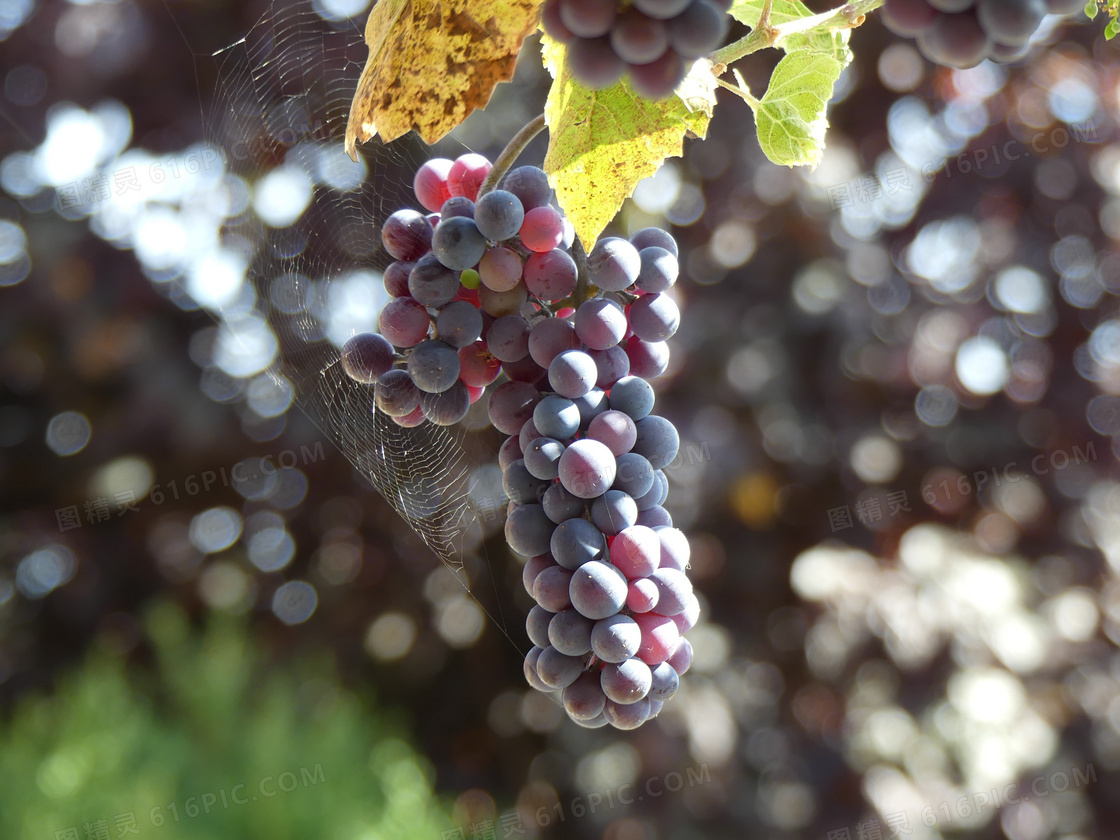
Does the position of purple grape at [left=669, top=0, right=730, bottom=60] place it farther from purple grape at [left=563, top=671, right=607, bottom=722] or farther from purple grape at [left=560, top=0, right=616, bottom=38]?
purple grape at [left=563, top=671, right=607, bottom=722]

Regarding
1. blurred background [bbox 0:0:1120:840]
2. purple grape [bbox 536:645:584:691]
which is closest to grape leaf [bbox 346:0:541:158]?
purple grape [bbox 536:645:584:691]

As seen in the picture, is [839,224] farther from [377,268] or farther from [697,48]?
[697,48]

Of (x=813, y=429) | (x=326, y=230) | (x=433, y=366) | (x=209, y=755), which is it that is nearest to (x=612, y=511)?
(x=433, y=366)

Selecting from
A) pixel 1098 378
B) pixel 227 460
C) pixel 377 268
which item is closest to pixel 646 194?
pixel 377 268

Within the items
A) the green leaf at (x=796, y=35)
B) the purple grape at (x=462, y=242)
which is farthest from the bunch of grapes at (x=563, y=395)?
the green leaf at (x=796, y=35)

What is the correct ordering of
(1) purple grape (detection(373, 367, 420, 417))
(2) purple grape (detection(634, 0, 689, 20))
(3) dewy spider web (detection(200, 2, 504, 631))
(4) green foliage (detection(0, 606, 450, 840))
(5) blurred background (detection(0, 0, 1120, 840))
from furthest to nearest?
(4) green foliage (detection(0, 606, 450, 840)) → (5) blurred background (detection(0, 0, 1120, 840)) → (3) dewy spider web (detection(200, 2, 504, 631)) → (1) purple grape (detection(373, 367, 420, 417)) → (2) purple grape (detection(634, 0, 689, 20))

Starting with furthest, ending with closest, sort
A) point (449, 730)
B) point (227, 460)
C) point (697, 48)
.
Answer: point (449, 730) → point (227, 460) → point (697, 48)

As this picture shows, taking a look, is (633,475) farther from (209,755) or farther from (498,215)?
(209,755)
